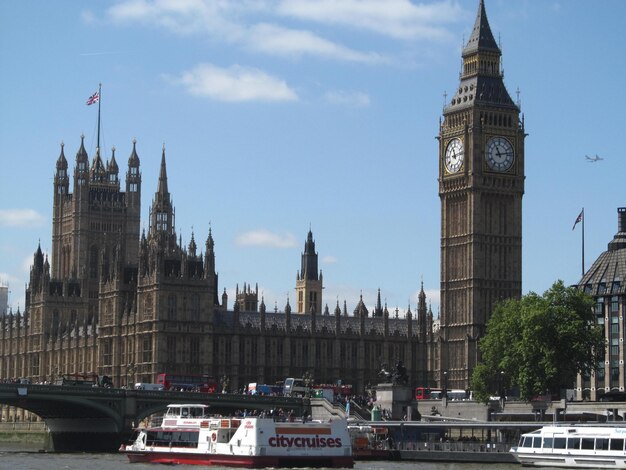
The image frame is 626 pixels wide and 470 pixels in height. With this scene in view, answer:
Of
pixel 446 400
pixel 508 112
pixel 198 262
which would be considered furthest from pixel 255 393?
pixel 508 112

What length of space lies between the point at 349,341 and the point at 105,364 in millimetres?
26118

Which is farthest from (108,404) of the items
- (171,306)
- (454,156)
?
(454,156)

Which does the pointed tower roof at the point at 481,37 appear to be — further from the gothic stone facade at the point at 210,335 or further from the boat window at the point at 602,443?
the boat window at the point at 602,443

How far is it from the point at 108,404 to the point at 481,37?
61986 mm

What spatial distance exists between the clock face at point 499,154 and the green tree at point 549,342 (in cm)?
3308

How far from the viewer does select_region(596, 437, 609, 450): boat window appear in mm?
103394

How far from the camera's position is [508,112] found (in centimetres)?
17462

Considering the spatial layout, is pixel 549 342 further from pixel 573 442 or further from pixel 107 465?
pixel 107 465

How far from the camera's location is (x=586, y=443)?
104625 millimetres

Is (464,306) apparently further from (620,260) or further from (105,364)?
(105,364)

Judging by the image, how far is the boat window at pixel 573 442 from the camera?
344 feet

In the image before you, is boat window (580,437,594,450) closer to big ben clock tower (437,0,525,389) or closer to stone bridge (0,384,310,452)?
stone bridge (0,384,310,452)

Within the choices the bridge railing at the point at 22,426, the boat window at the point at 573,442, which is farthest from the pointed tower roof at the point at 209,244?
the boat window at the point at 573,442

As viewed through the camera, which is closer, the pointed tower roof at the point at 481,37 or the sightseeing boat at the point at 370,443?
the sightseeing boat at the point at 370,443
